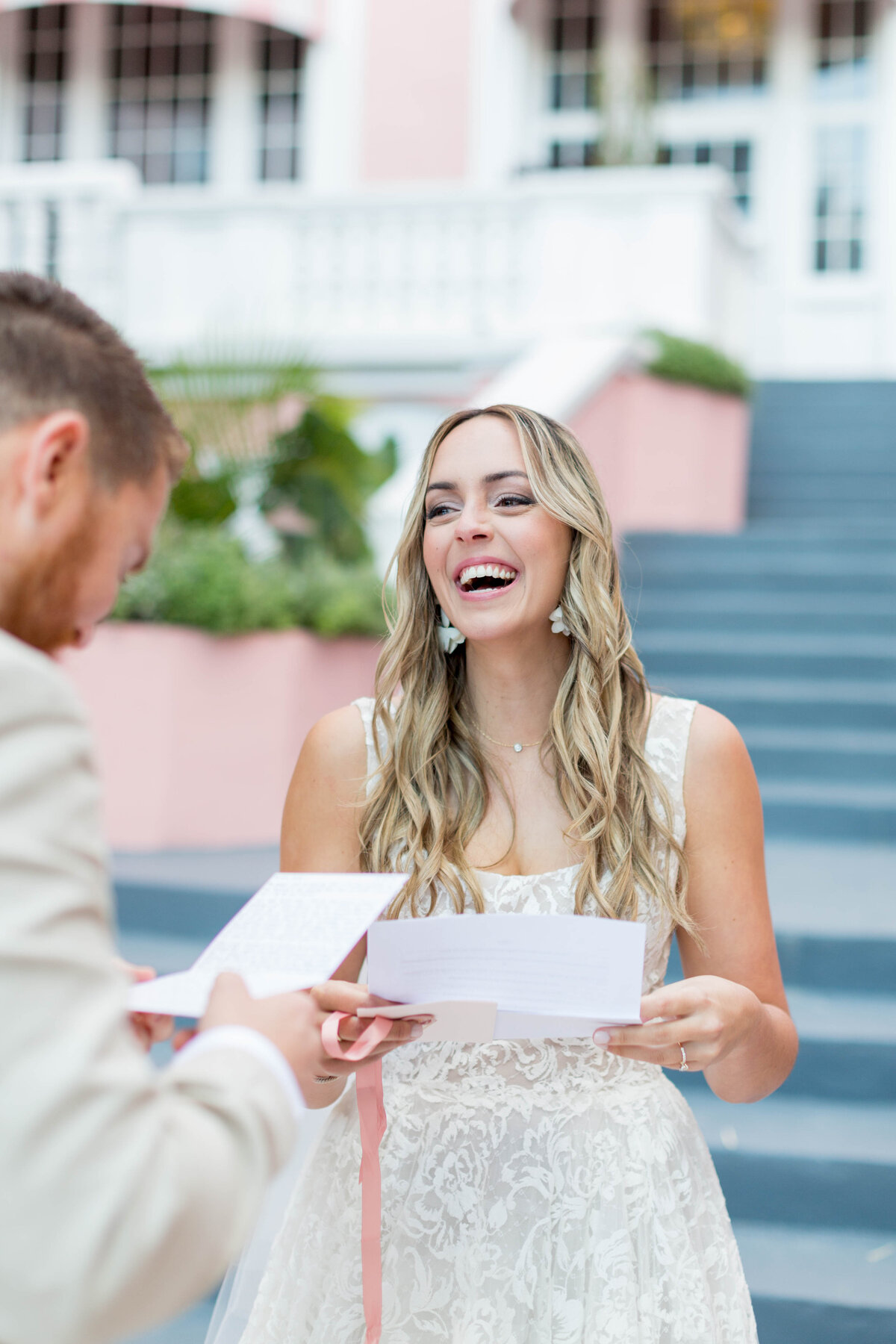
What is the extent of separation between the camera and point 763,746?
5.30 metres

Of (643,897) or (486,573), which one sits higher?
(486,573)

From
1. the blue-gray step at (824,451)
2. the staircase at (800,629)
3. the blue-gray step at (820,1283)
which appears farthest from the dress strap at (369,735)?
the blue-gray step at (824,451)

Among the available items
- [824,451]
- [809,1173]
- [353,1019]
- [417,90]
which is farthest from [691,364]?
[353,1019]

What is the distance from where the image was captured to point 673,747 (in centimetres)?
211

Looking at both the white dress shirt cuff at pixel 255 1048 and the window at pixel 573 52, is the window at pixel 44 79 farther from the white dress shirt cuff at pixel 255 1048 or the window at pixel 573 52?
the white dress shirt cuff at pixel 255 1048

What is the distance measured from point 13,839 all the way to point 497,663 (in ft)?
4.65

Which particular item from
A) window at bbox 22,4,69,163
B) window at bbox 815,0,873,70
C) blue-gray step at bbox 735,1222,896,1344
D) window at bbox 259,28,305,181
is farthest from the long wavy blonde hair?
window at bbox 22,4,69,163

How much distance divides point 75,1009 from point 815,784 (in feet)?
15.4

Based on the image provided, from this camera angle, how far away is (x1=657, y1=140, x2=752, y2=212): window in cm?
1118

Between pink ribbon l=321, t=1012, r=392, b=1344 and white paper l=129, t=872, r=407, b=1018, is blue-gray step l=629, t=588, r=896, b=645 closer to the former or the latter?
pink ribbon l=321, t=1012, r=392, b=1344

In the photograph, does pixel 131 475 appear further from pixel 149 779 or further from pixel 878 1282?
pixel 149 779

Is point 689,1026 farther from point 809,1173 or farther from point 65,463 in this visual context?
point 809,1173

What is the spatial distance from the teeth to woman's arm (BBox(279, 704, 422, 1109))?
30 cm

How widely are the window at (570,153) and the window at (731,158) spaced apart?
626 millimetres
